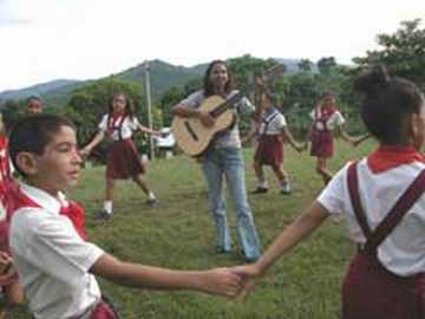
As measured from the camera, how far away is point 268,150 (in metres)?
14.2

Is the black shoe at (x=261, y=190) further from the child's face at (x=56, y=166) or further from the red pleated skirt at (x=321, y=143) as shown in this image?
the child's face at (x=56, y=166)

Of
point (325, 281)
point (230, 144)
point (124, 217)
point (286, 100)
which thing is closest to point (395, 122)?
point (325, 281)

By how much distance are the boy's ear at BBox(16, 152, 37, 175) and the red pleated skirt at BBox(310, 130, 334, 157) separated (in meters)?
10.6

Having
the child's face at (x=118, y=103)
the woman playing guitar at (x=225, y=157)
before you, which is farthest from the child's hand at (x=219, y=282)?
the child's face at (x=118, y=103)

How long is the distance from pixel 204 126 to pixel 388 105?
475 centimetres

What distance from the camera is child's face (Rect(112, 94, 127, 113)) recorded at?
12.3 meters

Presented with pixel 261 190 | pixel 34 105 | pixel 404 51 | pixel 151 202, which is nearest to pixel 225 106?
pixel 34 105

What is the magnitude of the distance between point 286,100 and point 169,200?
4742cm

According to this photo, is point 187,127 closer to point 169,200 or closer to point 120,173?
point 120,173

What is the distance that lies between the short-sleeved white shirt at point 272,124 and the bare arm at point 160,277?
36.2ft

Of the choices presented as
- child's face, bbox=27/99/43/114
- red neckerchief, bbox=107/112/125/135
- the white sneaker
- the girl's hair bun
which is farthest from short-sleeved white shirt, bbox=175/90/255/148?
the white sneaker

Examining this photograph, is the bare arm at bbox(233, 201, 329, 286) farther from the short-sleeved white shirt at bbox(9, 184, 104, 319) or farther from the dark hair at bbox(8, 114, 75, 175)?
the dark hair at bbox(8, 114, 75, 175)

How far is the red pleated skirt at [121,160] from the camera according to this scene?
12.4m

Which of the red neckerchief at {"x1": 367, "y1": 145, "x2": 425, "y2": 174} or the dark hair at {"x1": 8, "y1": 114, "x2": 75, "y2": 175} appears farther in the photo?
the red neckerchief at {"x1": 367, "y1": 145, "x2": 425, "y2": 174}
